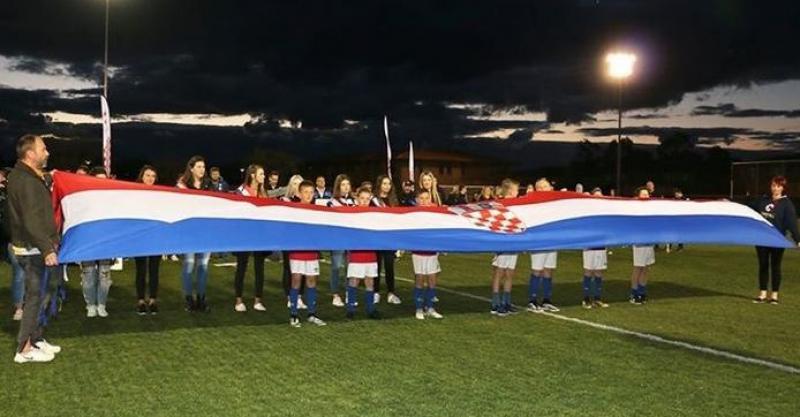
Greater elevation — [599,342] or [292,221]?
[292,221]

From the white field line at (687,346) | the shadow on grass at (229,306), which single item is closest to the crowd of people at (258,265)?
the shadow on grass at (229,306)

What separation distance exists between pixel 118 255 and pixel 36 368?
1.27 m

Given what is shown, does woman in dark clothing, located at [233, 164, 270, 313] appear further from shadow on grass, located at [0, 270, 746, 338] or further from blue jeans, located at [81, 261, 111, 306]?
blue jeans, located at [81, 261, 111, 306]

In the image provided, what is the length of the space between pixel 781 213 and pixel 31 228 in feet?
33.1

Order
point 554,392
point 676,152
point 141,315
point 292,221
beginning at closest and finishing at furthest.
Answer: point 554,392 → point 292,221 → point 141,315 → point 676,152

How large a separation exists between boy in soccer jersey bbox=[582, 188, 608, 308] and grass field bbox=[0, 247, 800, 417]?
0.29 meters

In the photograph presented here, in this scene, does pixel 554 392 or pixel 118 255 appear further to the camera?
pixel 118 255

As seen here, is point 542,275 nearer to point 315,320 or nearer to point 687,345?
point 687,345

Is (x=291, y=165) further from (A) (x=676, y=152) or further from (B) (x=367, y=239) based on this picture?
(B) (x=367, y=239)

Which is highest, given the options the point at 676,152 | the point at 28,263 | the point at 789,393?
the point at 676,152

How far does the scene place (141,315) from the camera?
9.88 m

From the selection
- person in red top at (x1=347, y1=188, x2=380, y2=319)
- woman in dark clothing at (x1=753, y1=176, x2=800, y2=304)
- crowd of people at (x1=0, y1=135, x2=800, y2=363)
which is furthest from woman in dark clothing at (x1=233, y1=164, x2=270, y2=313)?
woman in dark clothing at (x1=753, y1=176, x2=800, y2=304)

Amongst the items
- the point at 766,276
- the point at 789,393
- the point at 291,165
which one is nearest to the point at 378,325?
the point at 789,393

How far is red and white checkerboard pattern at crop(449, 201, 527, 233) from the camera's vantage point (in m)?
9.80
